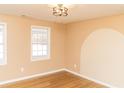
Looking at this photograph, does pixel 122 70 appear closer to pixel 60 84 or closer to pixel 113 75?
pixel 113 75

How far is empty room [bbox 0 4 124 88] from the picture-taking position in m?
3.47

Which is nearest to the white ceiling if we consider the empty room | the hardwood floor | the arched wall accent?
the empty room

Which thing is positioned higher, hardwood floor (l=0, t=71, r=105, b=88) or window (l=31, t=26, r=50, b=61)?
window (l=31, t=26, r=50, b=61)

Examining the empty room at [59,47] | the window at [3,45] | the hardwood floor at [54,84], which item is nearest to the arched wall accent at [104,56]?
the empty room at [59,47]

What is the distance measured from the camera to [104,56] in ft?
12.5

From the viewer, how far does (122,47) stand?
11.1ft

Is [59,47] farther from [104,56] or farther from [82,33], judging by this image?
[104,56]

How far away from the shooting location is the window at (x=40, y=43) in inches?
178

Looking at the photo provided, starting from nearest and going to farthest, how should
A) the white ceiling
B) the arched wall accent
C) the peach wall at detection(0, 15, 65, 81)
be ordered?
the white ceiling
the arched wall accent
the peach wall at detection(0, 15, 65, 81)

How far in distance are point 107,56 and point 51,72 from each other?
2.25 m

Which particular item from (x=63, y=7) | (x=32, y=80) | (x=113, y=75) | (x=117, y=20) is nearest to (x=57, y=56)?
(x=32, y=80)

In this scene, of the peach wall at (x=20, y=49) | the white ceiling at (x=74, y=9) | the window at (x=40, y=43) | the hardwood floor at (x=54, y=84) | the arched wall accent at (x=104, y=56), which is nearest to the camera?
the white ceiling at (x=74, y=9)

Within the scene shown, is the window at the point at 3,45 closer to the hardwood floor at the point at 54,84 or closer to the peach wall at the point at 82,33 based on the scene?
the hardwood floor at the point at 54,84

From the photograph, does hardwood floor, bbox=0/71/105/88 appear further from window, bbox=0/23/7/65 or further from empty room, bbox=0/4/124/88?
window, bbox=0/23/7/65
